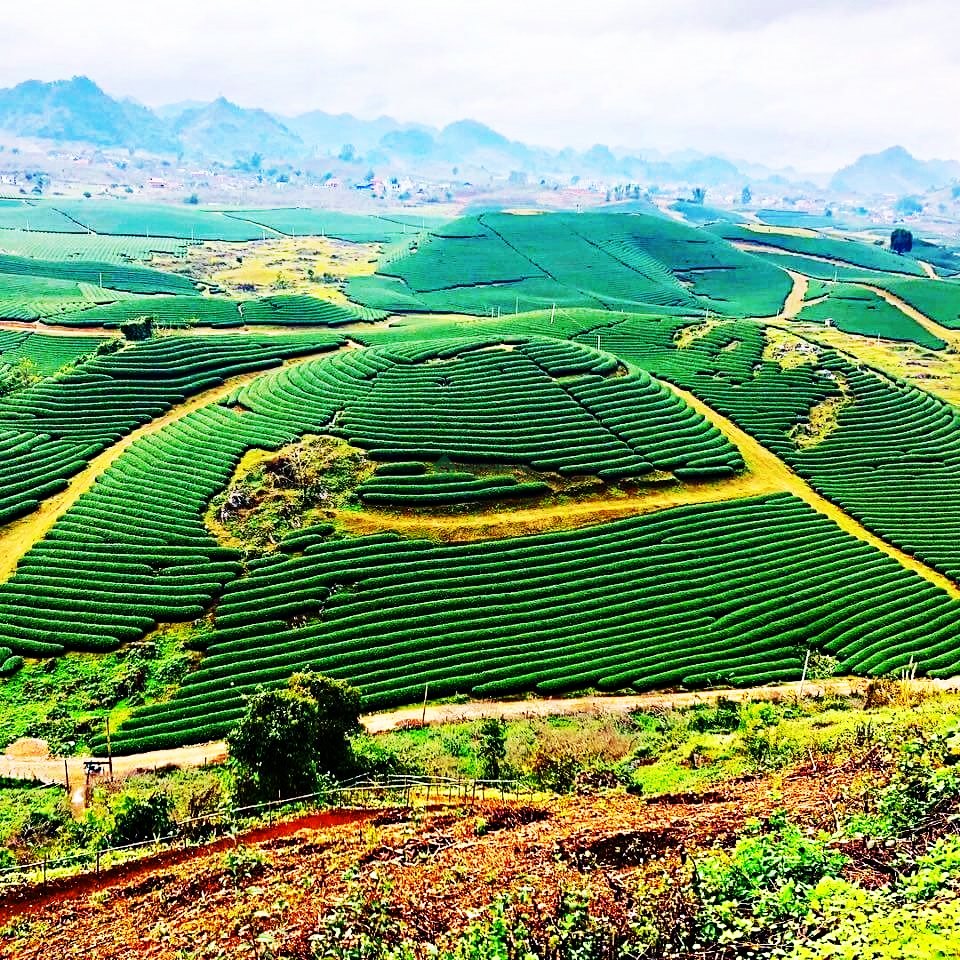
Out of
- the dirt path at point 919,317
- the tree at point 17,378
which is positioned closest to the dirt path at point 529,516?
the tree at point 17,378

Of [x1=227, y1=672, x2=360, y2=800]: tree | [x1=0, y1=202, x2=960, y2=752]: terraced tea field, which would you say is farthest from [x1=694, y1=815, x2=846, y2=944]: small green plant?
[x1=0, y1=202, x2=960, y2=752]: terraced tea field

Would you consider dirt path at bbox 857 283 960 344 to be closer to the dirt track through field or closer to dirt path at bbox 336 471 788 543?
dirt path at bbox 336 471 788 543

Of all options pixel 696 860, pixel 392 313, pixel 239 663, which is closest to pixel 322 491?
pixel 239 663

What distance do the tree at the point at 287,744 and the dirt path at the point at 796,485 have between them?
43.9 metres

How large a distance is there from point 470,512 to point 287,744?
98.9 ft

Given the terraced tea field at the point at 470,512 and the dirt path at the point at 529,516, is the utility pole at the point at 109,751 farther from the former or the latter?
the dirt path at the point at 529,516

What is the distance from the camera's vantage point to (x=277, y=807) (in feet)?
90.7

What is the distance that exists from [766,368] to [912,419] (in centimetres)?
1613

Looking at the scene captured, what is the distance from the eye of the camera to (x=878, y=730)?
27578mm

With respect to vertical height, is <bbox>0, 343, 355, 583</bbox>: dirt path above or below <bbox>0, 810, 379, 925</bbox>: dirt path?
above

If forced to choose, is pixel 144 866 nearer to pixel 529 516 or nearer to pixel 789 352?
pixel 529 516

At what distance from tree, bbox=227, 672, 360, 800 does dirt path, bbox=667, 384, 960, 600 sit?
43.9 m

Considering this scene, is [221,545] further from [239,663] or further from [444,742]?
[444,742]

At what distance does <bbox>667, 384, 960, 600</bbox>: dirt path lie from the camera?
2186 inches
